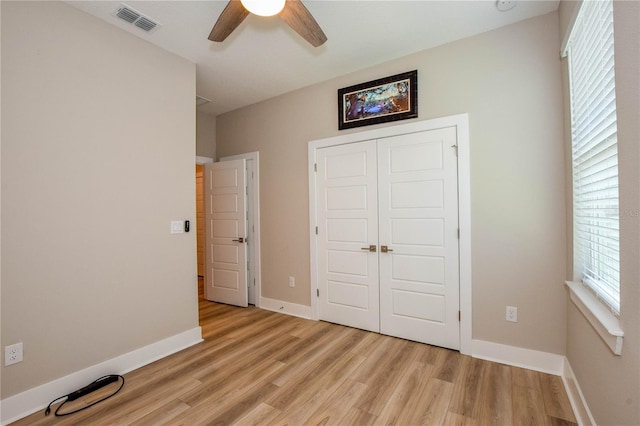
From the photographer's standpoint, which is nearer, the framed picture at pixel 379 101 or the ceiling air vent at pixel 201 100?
the framed picture at pixel 379 101

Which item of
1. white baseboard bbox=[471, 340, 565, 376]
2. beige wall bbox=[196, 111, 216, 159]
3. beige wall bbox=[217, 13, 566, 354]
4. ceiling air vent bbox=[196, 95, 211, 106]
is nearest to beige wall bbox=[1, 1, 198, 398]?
ceiling air vent bbox=[196, 95, 211, 106]

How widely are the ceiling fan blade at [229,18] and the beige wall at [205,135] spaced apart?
2.44 meters

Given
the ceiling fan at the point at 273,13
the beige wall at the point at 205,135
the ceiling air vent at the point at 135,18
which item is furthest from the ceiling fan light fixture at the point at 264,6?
the beige wall at the point at 205,135

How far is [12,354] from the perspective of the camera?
5.91ft

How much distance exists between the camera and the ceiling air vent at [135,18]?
217cm

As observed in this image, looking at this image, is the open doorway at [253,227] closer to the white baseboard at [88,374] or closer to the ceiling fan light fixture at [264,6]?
the white baseboard at [88,374]

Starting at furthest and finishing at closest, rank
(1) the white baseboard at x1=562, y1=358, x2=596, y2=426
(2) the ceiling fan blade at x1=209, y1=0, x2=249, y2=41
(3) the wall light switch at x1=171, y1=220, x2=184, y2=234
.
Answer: (3) the wall light switch at x1=171, y1=220, x2=184, y2=234
(2) the ceiling fan blade at x1=209, y1=0, x2=249, y2=41
(1) the white baseboard at x1=562, y1=358, x2=596, y2=426

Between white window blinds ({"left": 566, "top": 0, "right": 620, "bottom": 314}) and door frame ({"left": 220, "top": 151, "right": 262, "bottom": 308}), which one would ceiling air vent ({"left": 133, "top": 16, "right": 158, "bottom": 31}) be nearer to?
door frame ({"left": 220, "top": 151, "right": 262, "bottom": 308})

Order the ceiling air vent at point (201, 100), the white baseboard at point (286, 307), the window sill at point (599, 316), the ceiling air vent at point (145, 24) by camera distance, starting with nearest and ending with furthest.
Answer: the window sill at point (599, 316) < the ceiling air vent at point (145, 24) < the white baseboard at point (286, 307) < the ceiling air vent at point (201, 100)

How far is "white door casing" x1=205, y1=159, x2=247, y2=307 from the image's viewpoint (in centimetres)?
395

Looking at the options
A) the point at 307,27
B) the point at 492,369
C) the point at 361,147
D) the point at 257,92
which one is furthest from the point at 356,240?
the point at 257,92

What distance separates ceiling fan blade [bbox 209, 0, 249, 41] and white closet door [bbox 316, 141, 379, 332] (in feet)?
5.42

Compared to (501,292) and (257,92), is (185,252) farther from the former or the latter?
(501,292)

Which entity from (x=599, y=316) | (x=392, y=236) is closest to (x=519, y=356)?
(x=599, y=316)
